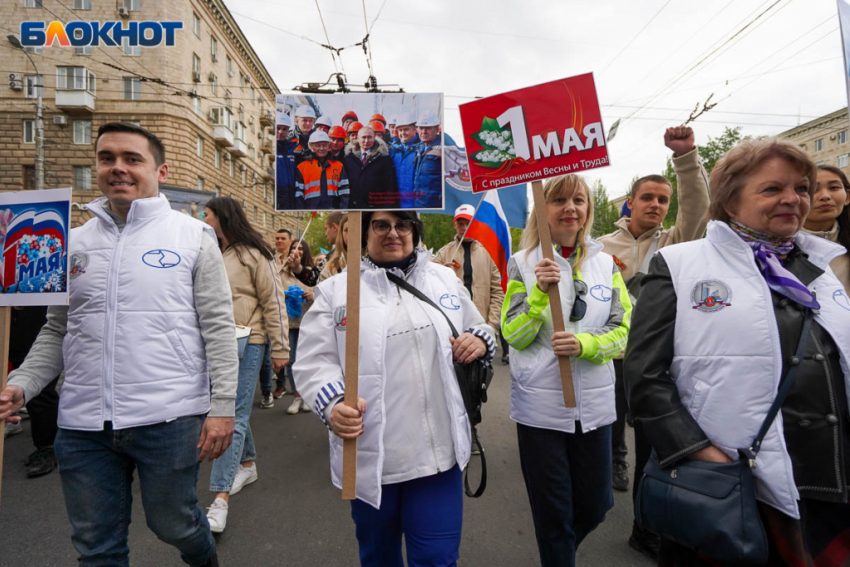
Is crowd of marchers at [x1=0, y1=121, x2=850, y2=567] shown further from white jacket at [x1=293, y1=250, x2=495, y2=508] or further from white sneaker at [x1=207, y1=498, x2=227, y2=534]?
white sneaker at [x1=207, y1=498, x2=227, y2=534]

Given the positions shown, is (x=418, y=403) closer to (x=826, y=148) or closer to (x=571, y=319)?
(x=571, y=319)

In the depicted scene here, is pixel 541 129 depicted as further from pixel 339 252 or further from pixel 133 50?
A: pixel 133 50

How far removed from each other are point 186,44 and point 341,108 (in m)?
29.4

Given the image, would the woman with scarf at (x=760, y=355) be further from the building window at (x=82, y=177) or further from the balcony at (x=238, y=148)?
the balcony at (x=238, y=148)

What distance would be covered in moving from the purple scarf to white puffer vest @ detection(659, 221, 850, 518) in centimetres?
5

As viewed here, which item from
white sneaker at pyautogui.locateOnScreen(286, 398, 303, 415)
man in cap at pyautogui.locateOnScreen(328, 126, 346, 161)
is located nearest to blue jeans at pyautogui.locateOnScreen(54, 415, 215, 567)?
man in cap at pyautogui.locateOnScreen(328, 126, 346, 161)

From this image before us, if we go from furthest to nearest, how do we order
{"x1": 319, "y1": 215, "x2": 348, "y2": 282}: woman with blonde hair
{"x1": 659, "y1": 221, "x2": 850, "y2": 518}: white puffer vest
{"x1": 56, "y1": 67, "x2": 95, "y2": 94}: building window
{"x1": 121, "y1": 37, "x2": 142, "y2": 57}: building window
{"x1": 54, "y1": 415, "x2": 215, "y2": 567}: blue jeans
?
{"x1": 56, "y1": 67, "x2": 95, "y2": 94}: building window → {"x1": 121, "y1": 37, "x2": 142, "y2": 57}: building window → {"x1": 319, "y1": 215, "x2": 348, "y2": 282}: woman with blonde hair → {"x1": 54, "y1": 415, "x2": 215, "y2": 567}: blue jeans → {"x1": 659, "y1": 221, "x2": 850, "y2": 518}: white puffer vest

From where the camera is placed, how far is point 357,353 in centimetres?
186

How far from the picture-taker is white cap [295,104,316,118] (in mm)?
1925

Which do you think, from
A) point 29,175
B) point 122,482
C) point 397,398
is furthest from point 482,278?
point 29,175

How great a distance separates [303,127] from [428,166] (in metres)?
0.52

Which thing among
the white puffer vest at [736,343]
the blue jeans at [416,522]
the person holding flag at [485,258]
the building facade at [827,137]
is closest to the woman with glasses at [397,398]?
the blue jeans at [416,522]

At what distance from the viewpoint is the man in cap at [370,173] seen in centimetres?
196

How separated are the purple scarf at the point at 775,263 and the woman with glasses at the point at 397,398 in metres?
1.09
